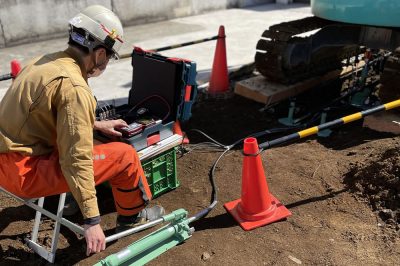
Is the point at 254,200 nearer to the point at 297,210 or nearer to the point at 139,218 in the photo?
the point at 297,210

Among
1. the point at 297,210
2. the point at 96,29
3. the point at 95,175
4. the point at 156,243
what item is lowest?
the point at 297,210

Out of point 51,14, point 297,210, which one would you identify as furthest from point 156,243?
point 51,14

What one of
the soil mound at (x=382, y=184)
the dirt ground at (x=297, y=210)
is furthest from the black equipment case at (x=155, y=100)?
the soil mound at (x=382, y=184)

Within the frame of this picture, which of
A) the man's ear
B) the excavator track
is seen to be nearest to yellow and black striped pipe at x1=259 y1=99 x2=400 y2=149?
the man's ear

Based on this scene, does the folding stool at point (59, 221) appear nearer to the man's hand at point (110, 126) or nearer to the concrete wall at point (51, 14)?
the man's hand at point (110, 126)

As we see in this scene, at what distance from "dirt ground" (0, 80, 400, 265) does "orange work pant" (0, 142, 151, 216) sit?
15.6 inches

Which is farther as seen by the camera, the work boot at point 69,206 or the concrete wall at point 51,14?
the concrete wall at point 51,14

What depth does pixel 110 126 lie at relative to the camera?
10.7 ft

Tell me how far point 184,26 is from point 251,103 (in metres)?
4.96

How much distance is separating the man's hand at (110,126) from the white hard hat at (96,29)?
2.39 feet

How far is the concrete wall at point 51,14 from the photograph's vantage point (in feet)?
28.1

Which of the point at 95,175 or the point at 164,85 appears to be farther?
the point at 164,85

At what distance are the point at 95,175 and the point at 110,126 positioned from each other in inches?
25.1

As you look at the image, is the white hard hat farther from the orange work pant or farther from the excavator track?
the excavator track
